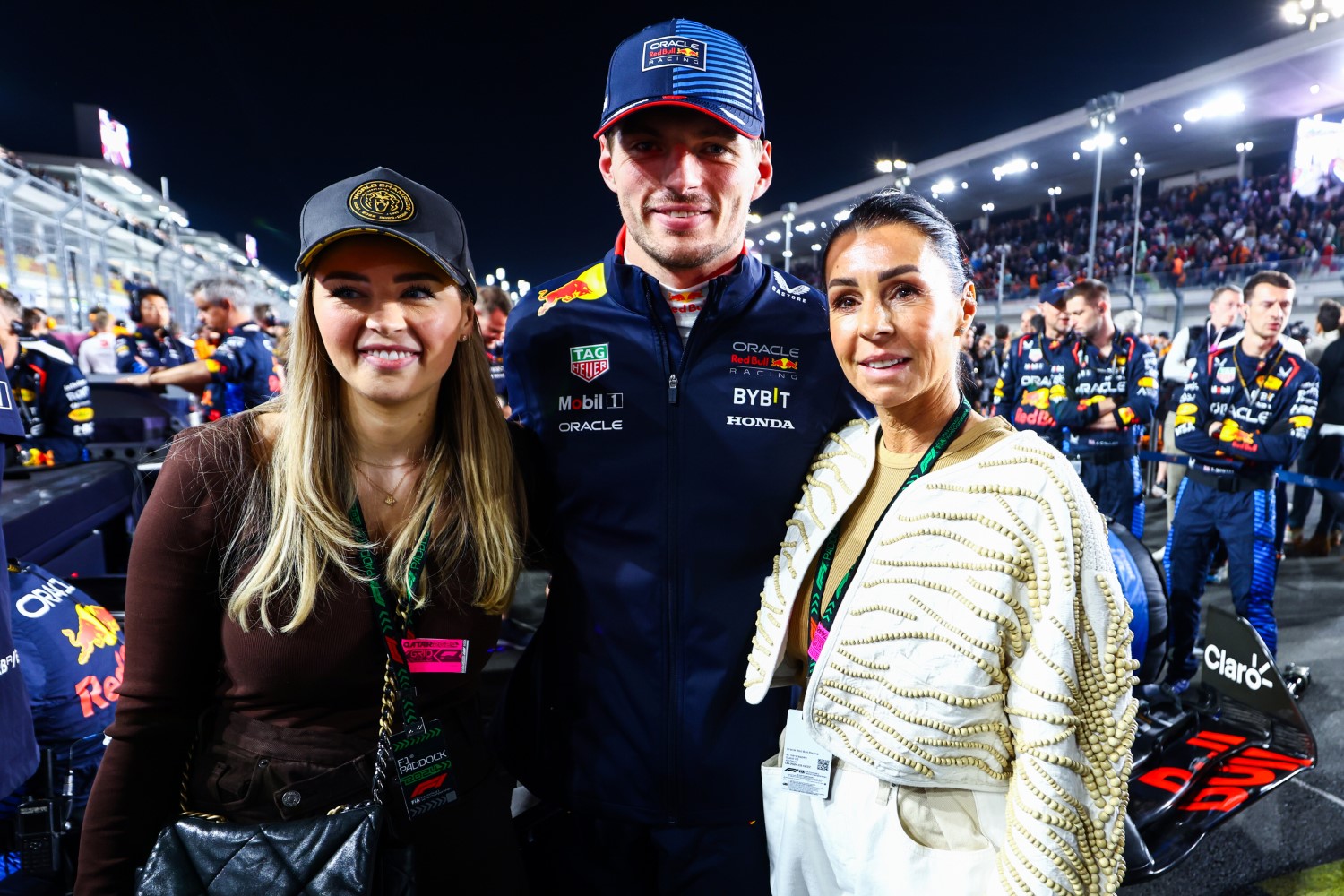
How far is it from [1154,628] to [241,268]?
8778 cm

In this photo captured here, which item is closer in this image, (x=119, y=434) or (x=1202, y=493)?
(x=1202, y=493)

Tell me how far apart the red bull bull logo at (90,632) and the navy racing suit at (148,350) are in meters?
7.61

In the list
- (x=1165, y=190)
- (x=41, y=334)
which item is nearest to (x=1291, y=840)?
(x=41, y=334)

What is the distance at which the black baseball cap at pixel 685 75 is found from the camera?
1.78 m

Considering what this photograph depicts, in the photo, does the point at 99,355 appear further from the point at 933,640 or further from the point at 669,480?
the point at 933,640

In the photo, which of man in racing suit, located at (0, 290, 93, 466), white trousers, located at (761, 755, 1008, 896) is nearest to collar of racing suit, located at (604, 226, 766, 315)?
white trousers, located at (761, 755, 1008, 896)

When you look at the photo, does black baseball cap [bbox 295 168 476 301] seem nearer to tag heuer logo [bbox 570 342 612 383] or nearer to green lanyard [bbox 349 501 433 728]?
tag heuer logo [bbox 570 342 612 383]

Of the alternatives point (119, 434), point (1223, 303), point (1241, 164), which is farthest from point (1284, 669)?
point (1241, 164)

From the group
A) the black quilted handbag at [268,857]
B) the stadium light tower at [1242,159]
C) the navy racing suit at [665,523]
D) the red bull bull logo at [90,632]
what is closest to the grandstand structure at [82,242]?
the red bull bull logo at [90,632]

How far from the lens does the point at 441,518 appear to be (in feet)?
5.35

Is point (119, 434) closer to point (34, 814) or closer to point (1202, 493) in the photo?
point (34, 814)

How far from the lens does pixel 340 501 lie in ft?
5.18

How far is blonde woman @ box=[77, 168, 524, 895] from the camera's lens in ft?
4.73

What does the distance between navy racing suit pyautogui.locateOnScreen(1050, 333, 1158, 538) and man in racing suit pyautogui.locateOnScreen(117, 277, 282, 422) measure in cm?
664
